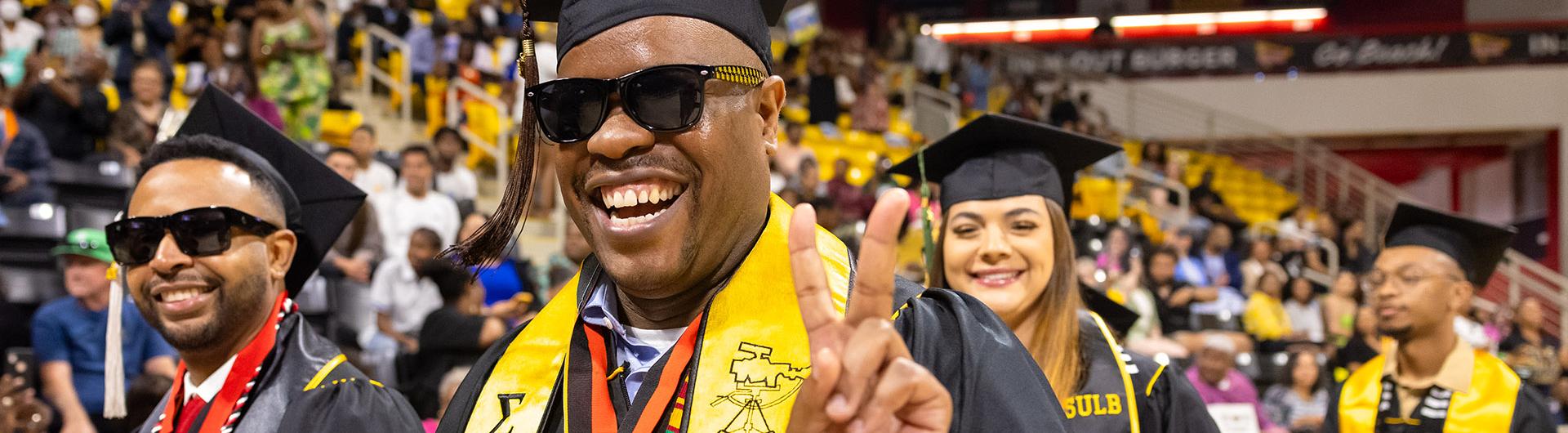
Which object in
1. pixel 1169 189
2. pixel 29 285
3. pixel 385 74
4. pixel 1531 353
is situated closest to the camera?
pixel 29 285

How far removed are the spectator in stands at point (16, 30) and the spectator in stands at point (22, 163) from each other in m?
2.12

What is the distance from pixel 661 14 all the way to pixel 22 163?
6.61m

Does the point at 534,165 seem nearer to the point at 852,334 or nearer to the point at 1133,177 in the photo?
the point at 852,334

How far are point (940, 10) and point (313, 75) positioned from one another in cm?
1669

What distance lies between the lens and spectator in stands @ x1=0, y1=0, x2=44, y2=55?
955 centimetres

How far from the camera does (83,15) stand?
32.4 feet

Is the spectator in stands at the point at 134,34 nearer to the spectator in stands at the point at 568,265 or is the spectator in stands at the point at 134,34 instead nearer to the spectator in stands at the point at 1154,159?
the spectator in stands at the point at 568,265

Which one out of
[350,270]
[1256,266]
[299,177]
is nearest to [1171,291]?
[1256,266]

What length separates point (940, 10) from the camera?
2566cm

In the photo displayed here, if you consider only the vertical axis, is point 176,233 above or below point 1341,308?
above

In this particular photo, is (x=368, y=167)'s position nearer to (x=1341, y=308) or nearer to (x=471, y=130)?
(x=471, y=130)

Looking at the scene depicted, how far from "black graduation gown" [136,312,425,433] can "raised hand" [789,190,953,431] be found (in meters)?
1.66

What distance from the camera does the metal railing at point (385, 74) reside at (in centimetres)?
1194

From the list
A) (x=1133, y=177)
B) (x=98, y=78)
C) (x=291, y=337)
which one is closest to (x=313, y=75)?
(x=98, y=78)
